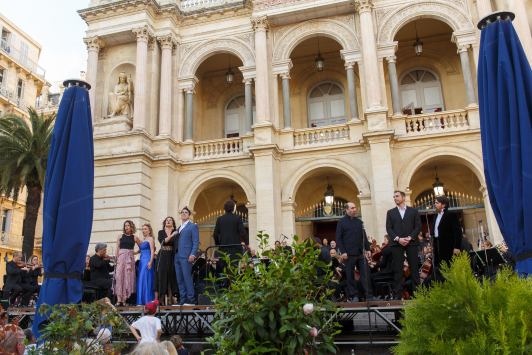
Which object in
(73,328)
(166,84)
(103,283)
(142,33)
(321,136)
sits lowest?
(73,328)

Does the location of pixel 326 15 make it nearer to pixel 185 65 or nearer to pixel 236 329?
pixel 185 65

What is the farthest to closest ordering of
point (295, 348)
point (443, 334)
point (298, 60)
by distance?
point (298, 60), point (295, 348), point (443, 334)

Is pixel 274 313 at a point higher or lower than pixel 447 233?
lower

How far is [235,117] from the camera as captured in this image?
22469mm

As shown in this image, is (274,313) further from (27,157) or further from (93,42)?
(93,42)

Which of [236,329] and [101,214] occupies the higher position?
[101,214]

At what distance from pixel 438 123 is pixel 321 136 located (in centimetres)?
432

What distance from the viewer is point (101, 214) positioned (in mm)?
17359

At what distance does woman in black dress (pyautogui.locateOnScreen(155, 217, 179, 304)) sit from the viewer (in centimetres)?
898

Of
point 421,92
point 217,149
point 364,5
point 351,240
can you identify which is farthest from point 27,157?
point 421,92

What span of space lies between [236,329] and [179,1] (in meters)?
19.9

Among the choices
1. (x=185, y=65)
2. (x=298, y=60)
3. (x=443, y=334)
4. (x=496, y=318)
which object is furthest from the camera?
(x=298, y=60)

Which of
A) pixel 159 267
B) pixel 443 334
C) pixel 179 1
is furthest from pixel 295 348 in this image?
pixel 179 1

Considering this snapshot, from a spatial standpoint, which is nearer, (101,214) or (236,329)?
(236,329)
